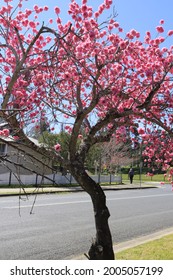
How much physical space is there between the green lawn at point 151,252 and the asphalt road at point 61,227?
1122 mm

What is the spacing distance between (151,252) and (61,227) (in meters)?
3.78

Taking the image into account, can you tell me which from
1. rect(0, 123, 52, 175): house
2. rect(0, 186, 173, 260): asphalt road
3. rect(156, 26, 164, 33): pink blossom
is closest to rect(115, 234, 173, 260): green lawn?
rect(0, 186, 173, 260): asphalt road

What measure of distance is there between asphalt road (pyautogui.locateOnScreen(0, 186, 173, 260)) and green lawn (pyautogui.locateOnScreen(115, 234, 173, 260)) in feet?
3.68

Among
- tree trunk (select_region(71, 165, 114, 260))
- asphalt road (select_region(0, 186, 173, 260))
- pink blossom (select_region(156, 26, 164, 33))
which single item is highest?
pink blossom (select_region(156, 26, 164, 33))

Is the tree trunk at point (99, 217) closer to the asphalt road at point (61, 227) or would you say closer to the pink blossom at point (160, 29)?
the asphalt road at point (61, 227)

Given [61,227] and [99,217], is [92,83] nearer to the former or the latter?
[99,217]

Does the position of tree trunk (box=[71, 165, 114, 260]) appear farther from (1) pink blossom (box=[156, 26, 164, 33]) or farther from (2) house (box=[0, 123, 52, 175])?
(1) pink blossom (box=[156, 26, 164, 33])

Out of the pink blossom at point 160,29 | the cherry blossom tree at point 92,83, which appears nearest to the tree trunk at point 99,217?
the cherry blossom tree at point 92,83

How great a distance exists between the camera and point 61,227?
9773 millimetres

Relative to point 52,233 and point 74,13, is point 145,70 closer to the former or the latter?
point 74,13

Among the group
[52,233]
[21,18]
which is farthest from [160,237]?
[21,18]

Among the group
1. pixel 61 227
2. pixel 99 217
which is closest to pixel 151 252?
pixel 99 217

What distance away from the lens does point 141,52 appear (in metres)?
6.75

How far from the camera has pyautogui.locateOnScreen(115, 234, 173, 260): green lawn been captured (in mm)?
6215
